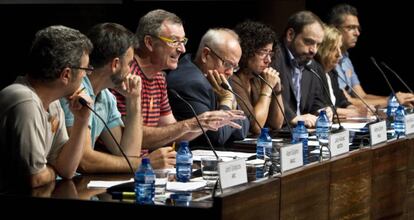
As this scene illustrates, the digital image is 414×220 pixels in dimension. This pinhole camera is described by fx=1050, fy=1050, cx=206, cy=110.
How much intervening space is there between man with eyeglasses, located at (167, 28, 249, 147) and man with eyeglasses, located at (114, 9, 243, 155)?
0.14 metres

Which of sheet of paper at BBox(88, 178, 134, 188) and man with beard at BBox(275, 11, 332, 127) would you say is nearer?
sheet of paper at BBox(88, 178, 134, 188)

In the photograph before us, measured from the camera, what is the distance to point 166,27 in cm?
466

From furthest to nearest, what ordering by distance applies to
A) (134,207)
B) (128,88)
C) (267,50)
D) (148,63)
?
(267,50) < (148,63) < (128,88) < (134,207)

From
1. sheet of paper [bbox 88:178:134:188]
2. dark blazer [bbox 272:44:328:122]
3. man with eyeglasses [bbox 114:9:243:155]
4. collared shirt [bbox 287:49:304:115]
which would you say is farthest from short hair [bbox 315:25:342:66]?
sheet of paper [bbox 88:178:134:188]

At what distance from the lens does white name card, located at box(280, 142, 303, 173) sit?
349 cm

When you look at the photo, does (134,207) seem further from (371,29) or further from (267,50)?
(371,29)

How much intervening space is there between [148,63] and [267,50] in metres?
0.93

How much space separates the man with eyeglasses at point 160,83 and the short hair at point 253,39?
657 millimetres

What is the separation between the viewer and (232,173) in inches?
125

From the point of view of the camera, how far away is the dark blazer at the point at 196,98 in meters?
4.72

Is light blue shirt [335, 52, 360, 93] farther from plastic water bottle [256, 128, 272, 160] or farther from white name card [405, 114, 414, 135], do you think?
plastic water bottle [256, 128, 272, 160]

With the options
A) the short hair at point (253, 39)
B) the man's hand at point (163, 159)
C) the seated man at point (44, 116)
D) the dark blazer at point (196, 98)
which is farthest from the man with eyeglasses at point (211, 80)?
the seated man at point (44, 116)

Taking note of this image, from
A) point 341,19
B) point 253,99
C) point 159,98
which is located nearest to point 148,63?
point 159,98

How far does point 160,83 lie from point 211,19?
186cm
